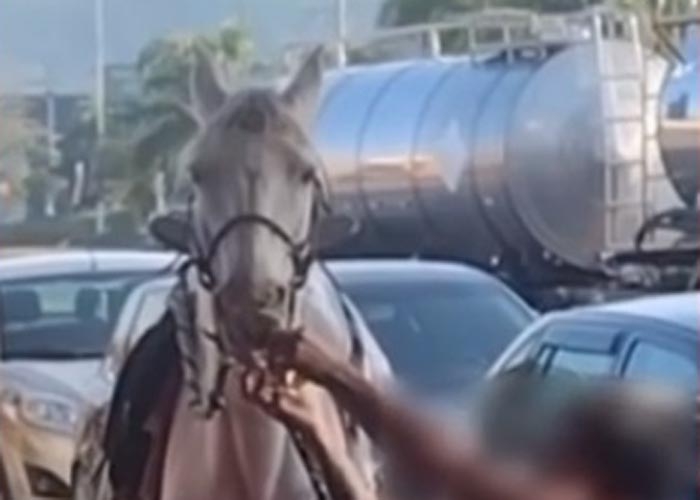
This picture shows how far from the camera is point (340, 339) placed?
3.37 metres

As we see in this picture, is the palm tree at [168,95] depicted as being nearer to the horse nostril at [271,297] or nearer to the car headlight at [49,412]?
the horse nostril at [271,297]

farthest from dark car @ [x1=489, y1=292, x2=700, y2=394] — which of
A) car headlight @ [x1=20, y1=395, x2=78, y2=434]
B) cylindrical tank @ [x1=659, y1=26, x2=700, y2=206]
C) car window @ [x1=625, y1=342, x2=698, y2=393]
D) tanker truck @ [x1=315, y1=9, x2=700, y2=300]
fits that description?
cylindrical tank @ [x1=659, y1=26, x2=700, y2=206]

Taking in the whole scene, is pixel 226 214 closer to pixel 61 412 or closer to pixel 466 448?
pixel 61 412

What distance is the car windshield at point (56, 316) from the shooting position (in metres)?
5.36

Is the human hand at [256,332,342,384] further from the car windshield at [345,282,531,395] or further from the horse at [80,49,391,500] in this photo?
the car windshield at [345,282,531,395]

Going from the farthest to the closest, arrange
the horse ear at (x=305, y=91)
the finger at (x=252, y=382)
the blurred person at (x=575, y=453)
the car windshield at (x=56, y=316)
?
the car windshield at (x=56, y=316)
the horse ear at (x=305, y=91)
the finger at (x=252, y=382)
the blurred person at (x=575, y=453)

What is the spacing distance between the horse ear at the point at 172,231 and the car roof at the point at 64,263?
894mm

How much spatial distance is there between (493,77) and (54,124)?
8.25 ft

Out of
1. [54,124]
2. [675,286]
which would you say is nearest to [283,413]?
[54,124]

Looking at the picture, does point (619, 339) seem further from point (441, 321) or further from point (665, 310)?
point (441, 321)

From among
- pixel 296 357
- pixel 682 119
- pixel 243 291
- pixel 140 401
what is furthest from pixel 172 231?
pixel 682 119

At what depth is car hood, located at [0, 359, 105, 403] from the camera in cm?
509

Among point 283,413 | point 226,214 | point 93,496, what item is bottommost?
point 93,496

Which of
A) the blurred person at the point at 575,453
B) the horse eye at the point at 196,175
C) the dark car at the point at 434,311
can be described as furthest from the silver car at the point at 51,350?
the blurred person at the point at 575,453
